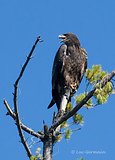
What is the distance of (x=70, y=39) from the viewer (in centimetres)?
802

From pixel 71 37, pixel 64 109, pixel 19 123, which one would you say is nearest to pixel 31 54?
pixel 19 123

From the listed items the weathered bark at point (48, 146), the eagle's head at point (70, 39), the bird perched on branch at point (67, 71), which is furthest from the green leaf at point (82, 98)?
the eagle's head at point (70, 39)

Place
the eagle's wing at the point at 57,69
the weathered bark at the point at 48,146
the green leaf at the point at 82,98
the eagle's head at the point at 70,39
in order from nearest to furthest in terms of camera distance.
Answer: the weathered bark at the point at 48,146 → the green leaf at the point at 82,98 → the eagle's wing at the point at 57,69 → the eagle's head at the point at 70,39

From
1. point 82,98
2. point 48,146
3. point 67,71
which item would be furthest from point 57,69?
point 48,146

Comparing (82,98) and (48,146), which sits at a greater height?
(82,98)

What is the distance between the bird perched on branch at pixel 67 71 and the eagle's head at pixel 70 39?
0.08 metres

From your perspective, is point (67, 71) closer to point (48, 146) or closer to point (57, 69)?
point (57, 69)

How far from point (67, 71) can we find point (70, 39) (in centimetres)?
88

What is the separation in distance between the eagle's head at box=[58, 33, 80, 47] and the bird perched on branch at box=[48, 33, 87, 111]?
84mm

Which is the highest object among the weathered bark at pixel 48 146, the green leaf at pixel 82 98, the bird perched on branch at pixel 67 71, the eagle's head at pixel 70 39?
the eagle's head at pixel 70 39

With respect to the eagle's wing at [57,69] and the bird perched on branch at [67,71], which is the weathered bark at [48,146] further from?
the eagle's wing at [57,69]

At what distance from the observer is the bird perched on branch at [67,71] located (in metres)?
7.34

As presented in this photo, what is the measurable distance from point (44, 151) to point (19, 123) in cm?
53

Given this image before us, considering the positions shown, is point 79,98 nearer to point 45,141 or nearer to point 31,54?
point 45,141
